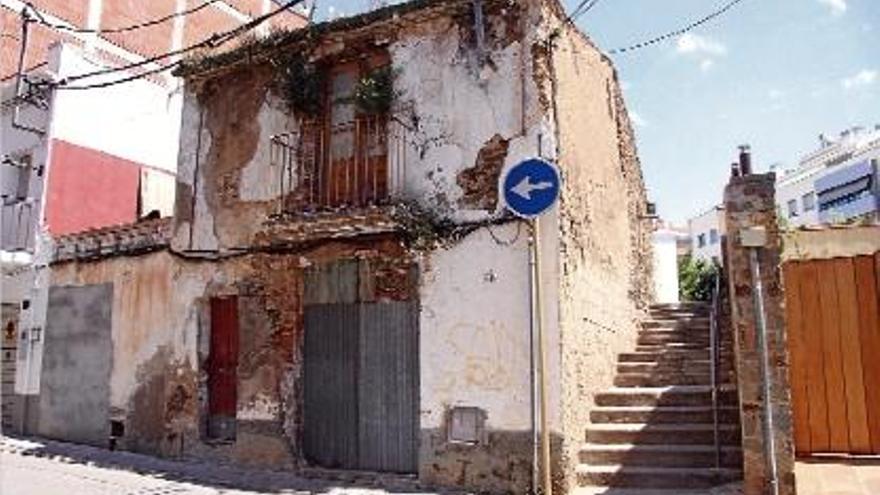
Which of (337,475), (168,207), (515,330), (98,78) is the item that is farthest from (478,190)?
(98,78)

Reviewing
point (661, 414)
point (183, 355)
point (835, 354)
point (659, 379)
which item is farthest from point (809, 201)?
point (183, 355)

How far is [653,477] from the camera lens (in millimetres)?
8641

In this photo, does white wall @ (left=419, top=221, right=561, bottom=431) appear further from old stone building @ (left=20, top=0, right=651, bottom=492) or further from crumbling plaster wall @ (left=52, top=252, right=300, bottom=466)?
crumbling plaster wall @ (left=52, top=252, right=300, bottom=466)

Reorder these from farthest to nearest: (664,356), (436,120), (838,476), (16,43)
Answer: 1. (16,43)
2. (664,356)
3. (436,120)
4. (838,476)

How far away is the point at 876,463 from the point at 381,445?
238 inches

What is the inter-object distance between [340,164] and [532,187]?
213 inches

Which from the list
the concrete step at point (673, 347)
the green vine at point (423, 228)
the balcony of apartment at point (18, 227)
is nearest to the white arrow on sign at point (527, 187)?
the green vine at point (423, 228)

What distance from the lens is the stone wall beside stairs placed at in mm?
7344

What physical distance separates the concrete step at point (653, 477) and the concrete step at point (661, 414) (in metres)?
0.94

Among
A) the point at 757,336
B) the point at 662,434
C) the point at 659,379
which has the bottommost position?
the point at 662,434

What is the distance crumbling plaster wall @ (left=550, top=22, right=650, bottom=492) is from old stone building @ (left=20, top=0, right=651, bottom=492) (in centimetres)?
5

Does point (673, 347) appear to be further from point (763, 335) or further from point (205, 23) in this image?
point (205, 23)

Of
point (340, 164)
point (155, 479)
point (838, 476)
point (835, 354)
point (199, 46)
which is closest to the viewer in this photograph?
point (838, 476)

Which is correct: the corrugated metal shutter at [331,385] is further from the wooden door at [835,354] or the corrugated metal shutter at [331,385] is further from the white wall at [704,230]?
the white wall at [704,230]
